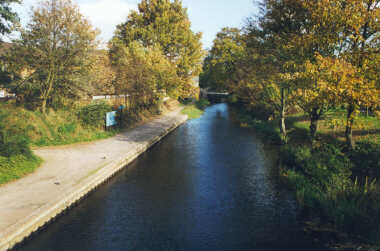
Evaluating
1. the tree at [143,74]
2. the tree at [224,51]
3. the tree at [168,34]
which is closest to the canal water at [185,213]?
the tree at [143,74]

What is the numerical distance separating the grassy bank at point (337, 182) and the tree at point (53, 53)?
13.7 metres

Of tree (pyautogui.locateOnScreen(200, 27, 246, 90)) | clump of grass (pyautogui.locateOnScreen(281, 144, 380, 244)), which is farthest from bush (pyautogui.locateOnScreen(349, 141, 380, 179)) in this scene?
tree (pyautogui.locateOnScreen(200, 27, 246, 90))

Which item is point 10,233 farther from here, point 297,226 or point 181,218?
point 297,226

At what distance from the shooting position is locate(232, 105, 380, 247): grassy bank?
870cm

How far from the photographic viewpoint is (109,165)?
14523 mm

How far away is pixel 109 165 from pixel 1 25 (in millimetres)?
17947

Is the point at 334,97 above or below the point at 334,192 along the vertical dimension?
above

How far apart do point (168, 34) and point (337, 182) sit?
29.5m

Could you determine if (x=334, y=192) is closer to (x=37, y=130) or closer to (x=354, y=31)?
(x=354, y=31)

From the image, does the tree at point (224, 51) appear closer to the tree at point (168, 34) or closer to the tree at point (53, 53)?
the tree at point (168, 34)

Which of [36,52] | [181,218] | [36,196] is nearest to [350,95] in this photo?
[181,218]

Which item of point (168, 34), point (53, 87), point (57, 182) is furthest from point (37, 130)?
point (168, 34)

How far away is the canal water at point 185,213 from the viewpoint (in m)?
8.50

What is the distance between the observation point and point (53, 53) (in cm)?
1952
